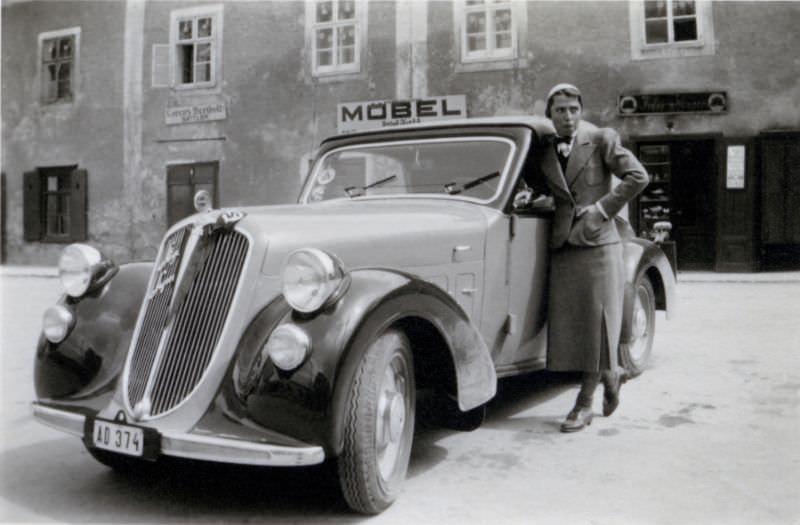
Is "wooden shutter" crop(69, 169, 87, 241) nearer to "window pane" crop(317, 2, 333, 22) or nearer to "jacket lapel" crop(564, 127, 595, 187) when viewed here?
"window pane" crop(317, 2, 333, 22)

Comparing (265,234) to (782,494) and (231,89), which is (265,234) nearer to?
(782,494)

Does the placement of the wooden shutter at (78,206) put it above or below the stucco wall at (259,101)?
below

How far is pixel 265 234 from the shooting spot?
2.66 meters

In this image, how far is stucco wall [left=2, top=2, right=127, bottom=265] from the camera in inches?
630

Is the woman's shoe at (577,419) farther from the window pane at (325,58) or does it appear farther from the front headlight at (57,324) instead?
the window pane at (325,58)

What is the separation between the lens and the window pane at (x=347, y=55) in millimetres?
14297

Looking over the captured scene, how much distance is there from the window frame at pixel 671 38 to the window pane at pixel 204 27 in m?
8.33

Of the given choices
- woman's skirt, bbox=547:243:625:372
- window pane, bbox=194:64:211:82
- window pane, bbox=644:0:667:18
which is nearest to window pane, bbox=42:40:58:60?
window pane, bbox=194:64:211:82

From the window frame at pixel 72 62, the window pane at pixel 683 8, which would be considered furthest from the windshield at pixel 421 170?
the window frame at pixel 72 62

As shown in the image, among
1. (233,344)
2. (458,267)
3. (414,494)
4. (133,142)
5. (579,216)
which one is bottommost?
(414,494)

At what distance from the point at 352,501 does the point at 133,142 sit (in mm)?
14929

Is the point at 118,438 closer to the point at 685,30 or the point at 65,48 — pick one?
the point at 685,30

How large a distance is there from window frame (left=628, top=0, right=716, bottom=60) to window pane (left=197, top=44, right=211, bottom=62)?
8343 millimetres

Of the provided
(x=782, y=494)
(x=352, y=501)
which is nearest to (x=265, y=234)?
(x=352, y=501)
